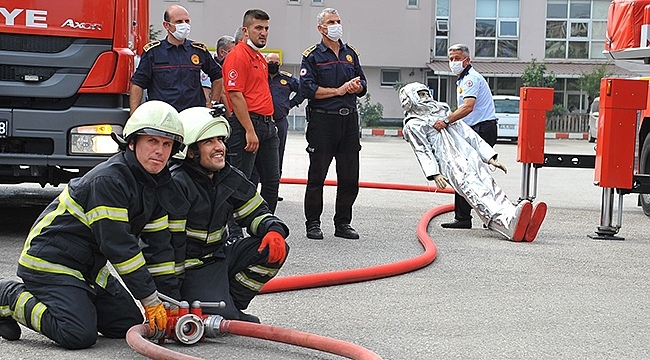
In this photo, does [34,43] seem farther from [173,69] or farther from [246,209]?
[246,209]

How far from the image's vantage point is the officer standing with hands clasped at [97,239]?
16.2 ft

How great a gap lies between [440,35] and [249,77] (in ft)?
130

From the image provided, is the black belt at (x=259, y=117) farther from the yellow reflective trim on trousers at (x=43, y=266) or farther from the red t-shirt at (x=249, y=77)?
the yellow reflective trim on trousers at (x=43, y=266)

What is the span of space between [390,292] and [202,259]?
173cm

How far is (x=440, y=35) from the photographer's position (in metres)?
47.4

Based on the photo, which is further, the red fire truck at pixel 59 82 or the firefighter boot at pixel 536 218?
the firefighter boot at pixel 536 218

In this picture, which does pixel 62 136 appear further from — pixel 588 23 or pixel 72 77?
pixel 588 23

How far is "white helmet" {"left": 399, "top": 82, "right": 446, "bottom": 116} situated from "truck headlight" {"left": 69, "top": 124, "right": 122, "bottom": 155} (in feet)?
10.6

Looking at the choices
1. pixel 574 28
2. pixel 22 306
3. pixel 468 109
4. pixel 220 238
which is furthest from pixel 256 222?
pixel 574 28

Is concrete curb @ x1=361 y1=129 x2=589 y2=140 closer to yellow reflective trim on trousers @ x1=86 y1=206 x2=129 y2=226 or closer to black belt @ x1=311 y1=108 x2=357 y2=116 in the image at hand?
black belt @ x1=311 y1=108 x2=357 y2=116

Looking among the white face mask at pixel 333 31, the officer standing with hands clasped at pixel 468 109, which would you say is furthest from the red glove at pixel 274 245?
the officer standing with hands clasped at pixel 468 109

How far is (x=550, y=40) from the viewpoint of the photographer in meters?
47.6

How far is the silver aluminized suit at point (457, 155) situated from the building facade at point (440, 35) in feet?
114

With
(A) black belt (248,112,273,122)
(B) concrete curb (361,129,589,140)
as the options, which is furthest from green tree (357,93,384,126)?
(A) black belt (248,112,273,122)
